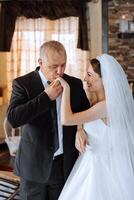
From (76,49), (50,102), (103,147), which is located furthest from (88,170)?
(76,49)

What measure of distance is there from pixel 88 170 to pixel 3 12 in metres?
3.06

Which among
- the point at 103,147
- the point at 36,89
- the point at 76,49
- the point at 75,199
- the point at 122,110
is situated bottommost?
the point at 75,199

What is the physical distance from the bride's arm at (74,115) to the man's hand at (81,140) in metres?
0.11

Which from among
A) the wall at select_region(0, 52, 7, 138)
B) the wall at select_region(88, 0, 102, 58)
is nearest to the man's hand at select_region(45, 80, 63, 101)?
the wall at select_region(88, 0, 102, 58)

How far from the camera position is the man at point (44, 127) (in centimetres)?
168

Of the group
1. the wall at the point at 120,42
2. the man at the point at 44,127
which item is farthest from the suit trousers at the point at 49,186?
the wall at the point at 120,42

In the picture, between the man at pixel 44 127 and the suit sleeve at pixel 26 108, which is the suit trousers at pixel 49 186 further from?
the suit sleeve at pixel 26 108

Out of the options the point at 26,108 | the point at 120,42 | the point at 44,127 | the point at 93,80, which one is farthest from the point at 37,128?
the point at 120,42

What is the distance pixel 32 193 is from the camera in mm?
1834

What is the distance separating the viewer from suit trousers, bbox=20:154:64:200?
183 cm

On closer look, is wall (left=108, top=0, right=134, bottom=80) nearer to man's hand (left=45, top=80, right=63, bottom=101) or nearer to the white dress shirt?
the white dress shirt

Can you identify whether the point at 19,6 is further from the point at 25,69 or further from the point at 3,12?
the point at 25,69

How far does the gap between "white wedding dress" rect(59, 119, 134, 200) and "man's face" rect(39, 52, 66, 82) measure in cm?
34

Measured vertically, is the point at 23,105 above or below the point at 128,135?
above
